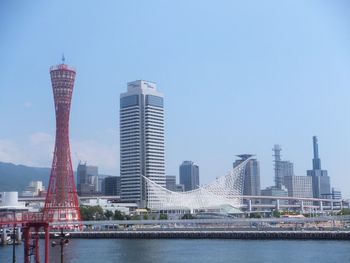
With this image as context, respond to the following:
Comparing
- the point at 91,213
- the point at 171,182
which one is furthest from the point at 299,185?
the point at 91,213

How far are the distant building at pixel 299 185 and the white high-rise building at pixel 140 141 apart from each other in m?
56.1

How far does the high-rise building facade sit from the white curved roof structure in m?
74.4

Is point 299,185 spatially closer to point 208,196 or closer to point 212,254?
point 208,196

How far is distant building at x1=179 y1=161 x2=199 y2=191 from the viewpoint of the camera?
13099cm

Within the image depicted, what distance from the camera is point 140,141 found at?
283 ft

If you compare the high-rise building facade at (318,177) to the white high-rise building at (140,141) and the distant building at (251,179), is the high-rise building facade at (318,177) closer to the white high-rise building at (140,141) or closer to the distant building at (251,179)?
the distant building at (251,179)

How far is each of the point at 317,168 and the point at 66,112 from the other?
111m

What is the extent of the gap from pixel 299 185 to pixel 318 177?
28.0ft

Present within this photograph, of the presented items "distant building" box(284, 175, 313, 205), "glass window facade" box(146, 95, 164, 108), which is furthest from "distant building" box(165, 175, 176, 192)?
"distant building" box(284, 175, 313, 205)

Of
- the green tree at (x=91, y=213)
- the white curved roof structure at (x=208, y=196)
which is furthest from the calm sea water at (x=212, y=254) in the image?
the white curved roof structure at (x=208, y=196)

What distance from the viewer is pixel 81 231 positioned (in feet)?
157

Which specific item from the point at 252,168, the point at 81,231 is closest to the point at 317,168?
the point at 252,168

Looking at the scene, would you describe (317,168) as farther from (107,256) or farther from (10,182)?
(107,256)

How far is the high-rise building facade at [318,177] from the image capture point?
142 meters
